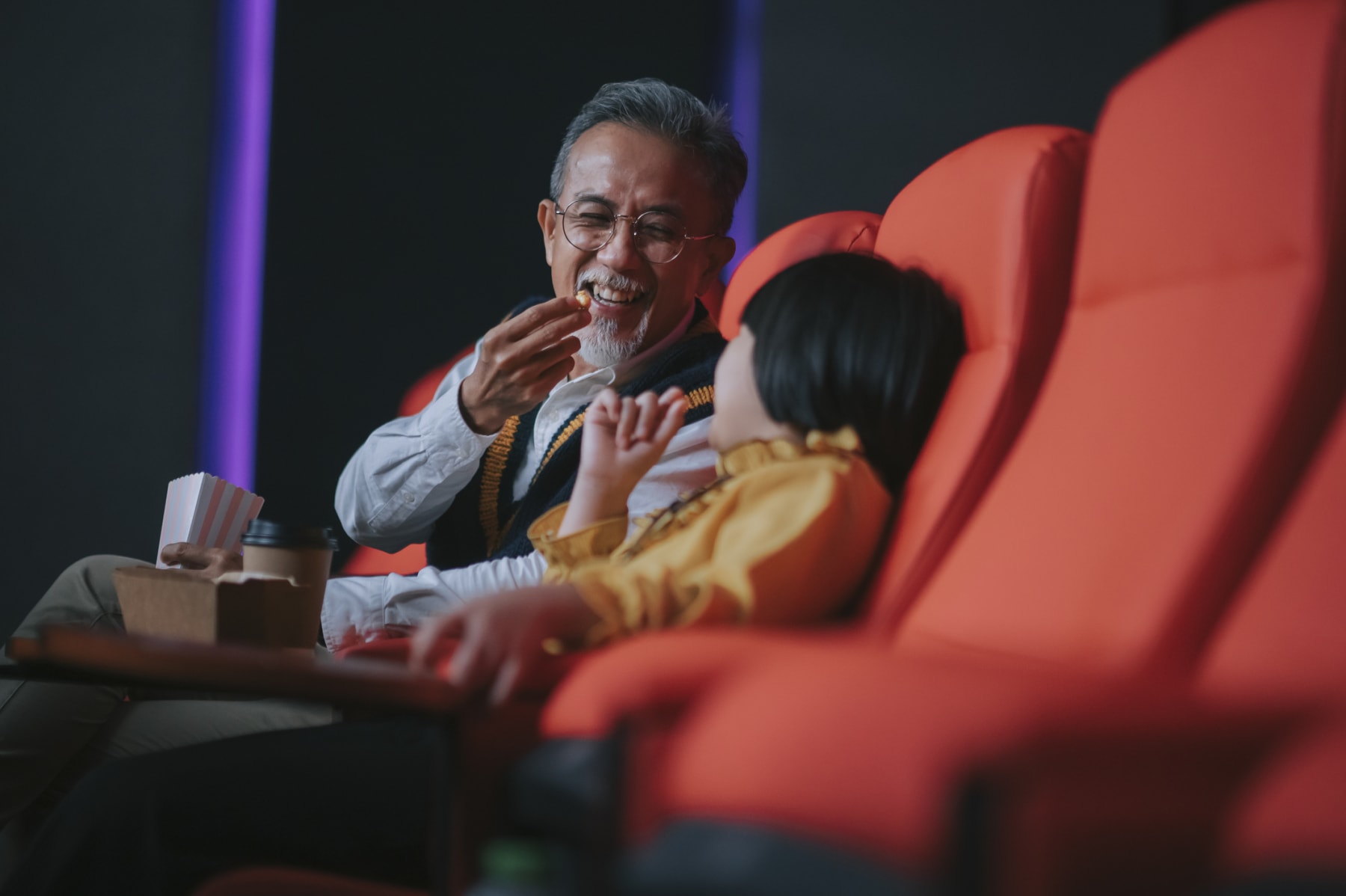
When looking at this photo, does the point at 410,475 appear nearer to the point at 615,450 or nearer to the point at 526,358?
the point at 526,358

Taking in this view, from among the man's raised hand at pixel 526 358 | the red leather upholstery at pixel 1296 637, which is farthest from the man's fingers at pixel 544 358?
the red leather upholstery at pixel 1296 637

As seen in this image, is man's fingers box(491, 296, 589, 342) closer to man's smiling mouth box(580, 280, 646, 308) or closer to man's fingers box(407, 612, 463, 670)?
man's smiling mouth box(580, 280, 646, 308)

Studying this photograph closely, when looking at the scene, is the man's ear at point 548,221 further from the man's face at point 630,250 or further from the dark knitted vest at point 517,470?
the dark knitted vest at point 517,470

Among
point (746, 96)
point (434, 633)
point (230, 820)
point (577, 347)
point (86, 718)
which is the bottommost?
point (86, 718)

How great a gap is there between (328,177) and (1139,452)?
2.17 metres

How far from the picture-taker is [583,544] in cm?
119

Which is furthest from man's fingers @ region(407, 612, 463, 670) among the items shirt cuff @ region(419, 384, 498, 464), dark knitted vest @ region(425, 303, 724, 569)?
shirt cuff @ region(419, 384, 498, 464)

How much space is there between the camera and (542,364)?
5.10ft

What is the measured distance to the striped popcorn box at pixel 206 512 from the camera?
1488 mm

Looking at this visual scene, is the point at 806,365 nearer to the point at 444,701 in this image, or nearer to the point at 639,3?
the point at 444,701

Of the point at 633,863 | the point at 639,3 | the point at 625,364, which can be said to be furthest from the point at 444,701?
the point at 639,3

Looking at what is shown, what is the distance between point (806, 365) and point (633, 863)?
616 millimetres

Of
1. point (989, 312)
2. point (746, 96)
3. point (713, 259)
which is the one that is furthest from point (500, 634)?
point (746, 96)

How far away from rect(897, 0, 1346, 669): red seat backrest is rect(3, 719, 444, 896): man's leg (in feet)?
1.45
